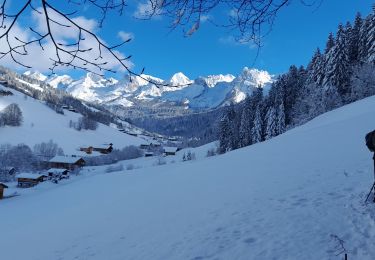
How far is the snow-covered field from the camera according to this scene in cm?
543

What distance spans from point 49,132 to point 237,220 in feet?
374

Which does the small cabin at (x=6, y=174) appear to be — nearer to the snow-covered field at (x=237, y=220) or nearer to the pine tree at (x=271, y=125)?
the pine tree at (x=271, y=125)

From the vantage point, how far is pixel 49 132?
112625 millimetres

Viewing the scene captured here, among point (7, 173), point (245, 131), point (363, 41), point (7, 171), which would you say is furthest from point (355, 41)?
point (7, 171)

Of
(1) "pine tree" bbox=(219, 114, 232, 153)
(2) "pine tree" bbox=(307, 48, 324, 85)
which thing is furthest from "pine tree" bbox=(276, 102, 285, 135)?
(1) "pine tree" bbox=(219, 114, 232, 153)

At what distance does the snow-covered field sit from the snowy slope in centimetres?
9039

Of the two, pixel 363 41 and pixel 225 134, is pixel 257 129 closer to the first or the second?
pixel 225 134

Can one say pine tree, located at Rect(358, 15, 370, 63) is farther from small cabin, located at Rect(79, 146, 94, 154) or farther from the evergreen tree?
the evergreen tree

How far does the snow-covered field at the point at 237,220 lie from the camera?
5.43 m

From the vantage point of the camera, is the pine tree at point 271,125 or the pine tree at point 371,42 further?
the pine tree at point 271,125

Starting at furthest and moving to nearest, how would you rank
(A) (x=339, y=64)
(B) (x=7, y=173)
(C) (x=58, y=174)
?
(C) (x=58, y=174), (B) (x=7, y=173), (A) (x=339, y=64)

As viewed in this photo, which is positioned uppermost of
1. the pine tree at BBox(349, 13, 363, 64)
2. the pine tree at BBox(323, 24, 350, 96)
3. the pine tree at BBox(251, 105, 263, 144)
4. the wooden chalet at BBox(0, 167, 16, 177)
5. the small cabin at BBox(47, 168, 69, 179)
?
the pine tree at BBox(349, 13, 363, 64)

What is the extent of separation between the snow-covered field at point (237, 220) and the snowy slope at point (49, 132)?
297 feet

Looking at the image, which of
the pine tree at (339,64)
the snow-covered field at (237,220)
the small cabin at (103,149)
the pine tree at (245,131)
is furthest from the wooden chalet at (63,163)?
the snow-covered field at (237,220)
